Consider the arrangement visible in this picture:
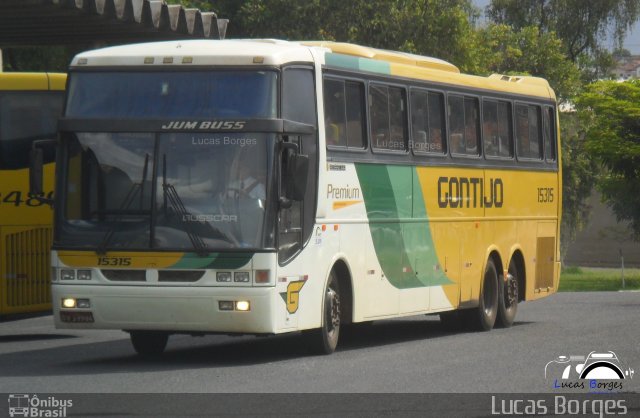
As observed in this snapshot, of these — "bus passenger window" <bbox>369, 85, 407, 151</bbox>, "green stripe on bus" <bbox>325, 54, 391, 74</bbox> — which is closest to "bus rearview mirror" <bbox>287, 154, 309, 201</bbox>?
"green stripe on bus" <bbox>325, 54, 391, 74</bbox>

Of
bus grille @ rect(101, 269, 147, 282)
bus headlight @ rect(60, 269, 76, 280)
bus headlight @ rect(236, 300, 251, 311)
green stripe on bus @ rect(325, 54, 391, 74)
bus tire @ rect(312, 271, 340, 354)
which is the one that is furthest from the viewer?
green stripe on bus @ rect(325, 54, 391, 74)

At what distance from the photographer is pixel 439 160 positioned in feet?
60.7

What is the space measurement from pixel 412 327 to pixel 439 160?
3373 mm

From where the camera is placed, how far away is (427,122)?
18.2 meters

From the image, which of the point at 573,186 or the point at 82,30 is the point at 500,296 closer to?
the point at 82,30

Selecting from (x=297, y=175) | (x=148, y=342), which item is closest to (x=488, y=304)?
(x=148, y=342)

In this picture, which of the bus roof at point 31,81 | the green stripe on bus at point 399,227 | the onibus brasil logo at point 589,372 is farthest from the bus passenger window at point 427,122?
the bus roof at point 31,81

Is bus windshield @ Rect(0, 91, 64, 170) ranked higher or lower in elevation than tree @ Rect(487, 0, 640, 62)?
lower

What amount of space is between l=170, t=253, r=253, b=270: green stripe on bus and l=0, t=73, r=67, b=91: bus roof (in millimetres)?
6133

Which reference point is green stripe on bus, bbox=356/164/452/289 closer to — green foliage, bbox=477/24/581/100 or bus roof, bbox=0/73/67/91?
bus roof, bbox=0/73/67/91

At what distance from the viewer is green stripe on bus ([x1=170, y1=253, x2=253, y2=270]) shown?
13891 millimetres

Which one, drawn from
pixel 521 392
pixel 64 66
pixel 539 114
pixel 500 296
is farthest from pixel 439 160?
pixel 64 66

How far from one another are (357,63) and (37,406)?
22.4 feet

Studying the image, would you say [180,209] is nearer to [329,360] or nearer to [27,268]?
[329,360]
